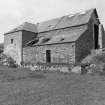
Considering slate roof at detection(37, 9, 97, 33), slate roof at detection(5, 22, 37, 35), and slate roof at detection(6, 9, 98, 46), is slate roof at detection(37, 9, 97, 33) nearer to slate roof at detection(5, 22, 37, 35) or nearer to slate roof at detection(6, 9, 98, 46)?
slate roof at detection(6, 9, 98, 46)

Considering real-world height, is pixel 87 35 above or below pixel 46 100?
above

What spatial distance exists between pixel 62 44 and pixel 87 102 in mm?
15008

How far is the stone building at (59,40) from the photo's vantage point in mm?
21000

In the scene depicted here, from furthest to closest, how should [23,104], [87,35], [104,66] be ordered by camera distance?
→ 1. [87,35]
2. [104,66]
3. [23,104]

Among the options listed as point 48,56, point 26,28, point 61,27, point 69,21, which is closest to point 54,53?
point 48,56

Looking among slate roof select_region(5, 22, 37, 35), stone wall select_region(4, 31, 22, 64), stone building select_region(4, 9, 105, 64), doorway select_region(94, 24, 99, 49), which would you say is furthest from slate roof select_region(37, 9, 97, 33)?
stone wall select_region(4, 31, 22, 64)

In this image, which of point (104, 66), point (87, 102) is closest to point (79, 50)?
point (104, 66)

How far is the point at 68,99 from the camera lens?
7023mm

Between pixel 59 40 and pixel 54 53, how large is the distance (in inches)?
78.9

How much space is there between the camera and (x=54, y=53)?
2212 cm

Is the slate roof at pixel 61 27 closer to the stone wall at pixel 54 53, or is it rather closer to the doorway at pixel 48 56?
the stone wall at pixel 54 53

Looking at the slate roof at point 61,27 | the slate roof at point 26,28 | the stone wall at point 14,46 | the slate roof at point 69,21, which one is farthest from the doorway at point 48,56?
the slate roof at point 26,28

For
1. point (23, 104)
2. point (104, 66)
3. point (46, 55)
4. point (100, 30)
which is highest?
point (100, 30)

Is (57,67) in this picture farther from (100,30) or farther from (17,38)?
(17,38)
